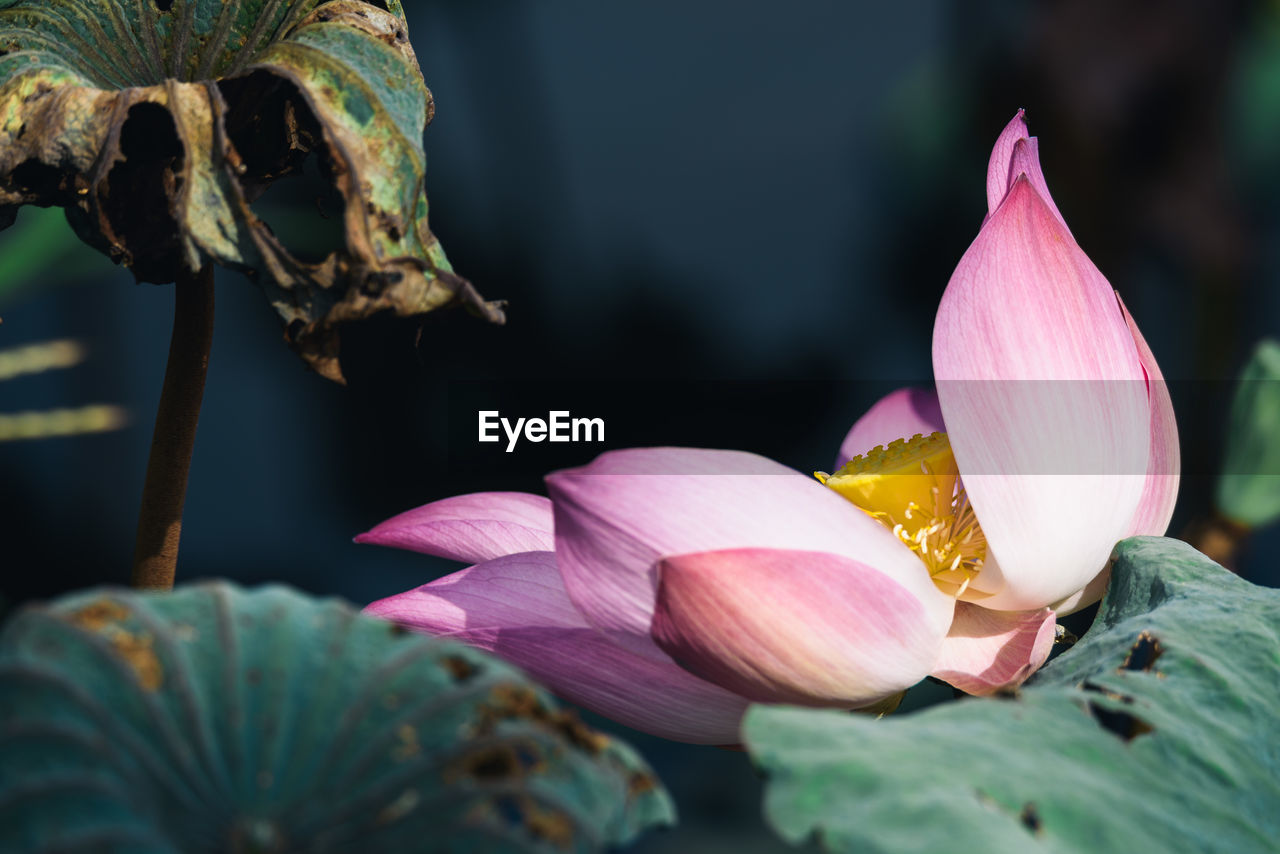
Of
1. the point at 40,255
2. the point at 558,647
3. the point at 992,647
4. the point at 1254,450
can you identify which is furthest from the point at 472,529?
the point at 40,255

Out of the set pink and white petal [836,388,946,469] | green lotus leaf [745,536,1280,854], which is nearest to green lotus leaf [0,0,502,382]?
green lotus leaf [745,536,1280,854]

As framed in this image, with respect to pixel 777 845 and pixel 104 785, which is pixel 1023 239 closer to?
pixel 104 785

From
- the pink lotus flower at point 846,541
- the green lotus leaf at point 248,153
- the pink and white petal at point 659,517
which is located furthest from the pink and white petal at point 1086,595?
the green lotus leaf at point 248,153

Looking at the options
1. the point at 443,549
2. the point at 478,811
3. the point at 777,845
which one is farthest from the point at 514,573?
the point at 777,845

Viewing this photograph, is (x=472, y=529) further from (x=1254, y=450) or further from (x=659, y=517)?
(x=1254, y=450)

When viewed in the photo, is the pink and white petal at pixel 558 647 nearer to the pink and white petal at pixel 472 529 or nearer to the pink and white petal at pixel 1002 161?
the pink and white petal at pixel 472 529

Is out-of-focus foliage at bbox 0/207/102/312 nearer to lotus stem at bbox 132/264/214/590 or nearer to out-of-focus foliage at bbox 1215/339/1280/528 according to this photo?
lotus stem at bbox 132/264/214/590
